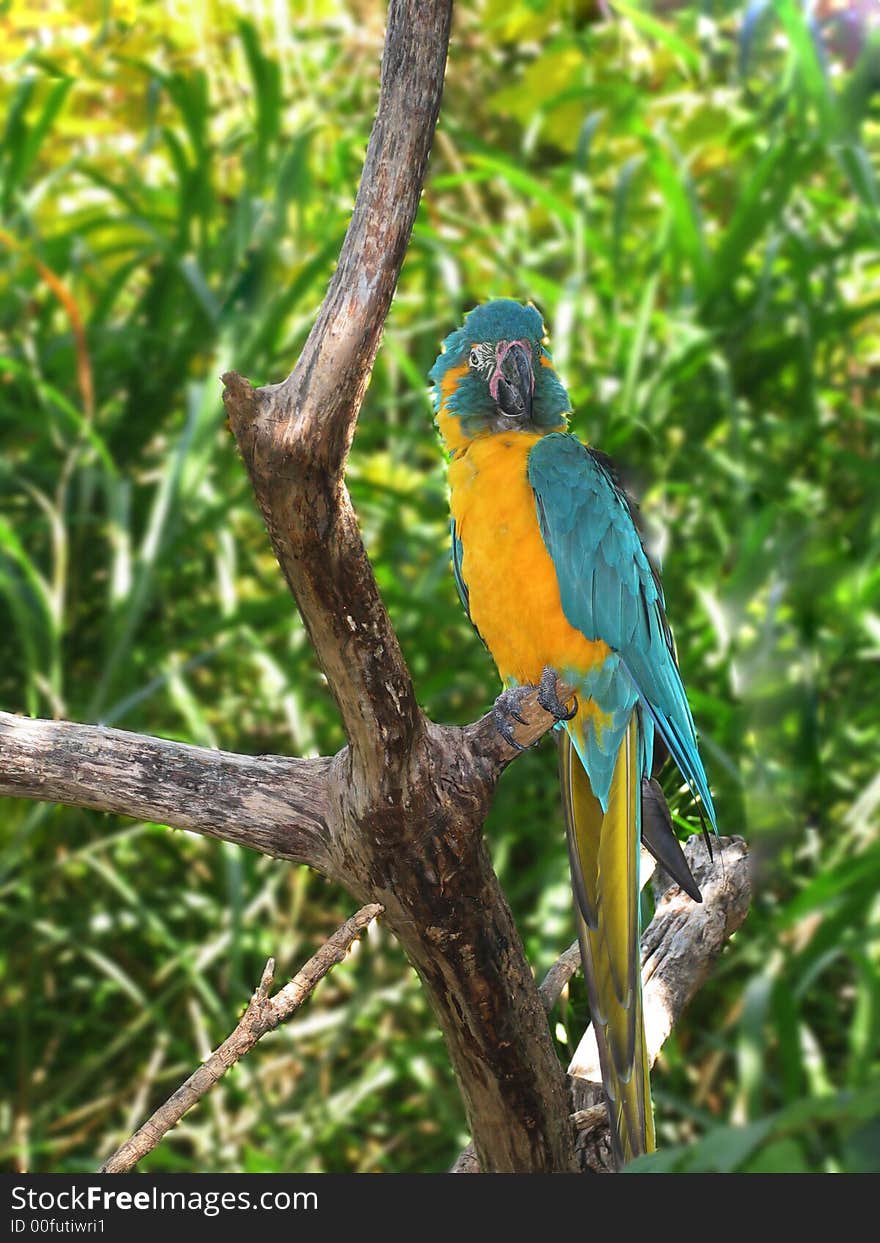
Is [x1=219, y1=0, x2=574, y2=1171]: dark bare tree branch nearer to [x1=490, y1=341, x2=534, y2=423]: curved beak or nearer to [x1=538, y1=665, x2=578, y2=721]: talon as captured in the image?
[x1=538, y1=665, x2=578, y2=721]: talon

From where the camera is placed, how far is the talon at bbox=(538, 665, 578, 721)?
0.87 metres

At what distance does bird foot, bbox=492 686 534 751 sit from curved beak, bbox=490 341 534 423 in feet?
0.87

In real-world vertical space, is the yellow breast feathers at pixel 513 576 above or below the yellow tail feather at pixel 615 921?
above

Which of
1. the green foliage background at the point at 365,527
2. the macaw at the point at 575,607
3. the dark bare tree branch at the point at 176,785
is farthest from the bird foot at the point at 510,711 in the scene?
the green foliage background at the point at 365,527

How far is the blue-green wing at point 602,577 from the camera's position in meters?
0.94

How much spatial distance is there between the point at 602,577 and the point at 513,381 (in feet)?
0.63

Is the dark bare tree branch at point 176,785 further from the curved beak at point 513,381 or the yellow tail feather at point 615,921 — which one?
the curved beak at point 513,381

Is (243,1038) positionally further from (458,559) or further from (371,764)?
(458,559)

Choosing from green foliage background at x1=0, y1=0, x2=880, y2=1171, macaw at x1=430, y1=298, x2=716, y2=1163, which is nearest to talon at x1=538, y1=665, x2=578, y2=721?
macaw at x1=430, y1=298, x2=716, y2=1163

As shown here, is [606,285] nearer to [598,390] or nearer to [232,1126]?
[598,390]

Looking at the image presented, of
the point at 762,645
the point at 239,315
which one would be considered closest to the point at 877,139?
the point at 762,645

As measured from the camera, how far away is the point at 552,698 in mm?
893

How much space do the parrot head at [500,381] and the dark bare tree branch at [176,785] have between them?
15.7 inches

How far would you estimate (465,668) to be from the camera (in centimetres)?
168
